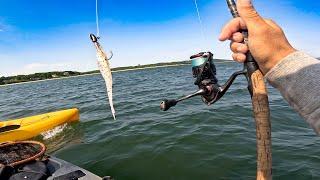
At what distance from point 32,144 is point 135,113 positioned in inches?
384

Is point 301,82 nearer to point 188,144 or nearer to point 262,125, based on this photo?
point 262,125

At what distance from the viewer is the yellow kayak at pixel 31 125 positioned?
12.4 meters

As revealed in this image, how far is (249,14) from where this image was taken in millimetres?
2066

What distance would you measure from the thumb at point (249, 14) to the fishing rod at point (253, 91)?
13 cm

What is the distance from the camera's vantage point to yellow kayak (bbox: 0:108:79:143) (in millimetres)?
12401

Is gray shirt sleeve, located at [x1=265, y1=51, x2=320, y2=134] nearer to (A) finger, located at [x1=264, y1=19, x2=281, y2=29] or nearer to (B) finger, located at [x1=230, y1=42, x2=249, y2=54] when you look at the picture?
(A) finger, located at [x1=264, y1=19, x2=281, y2=29]

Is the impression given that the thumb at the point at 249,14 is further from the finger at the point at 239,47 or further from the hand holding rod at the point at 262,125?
the hand holding rod at the point at 262,125

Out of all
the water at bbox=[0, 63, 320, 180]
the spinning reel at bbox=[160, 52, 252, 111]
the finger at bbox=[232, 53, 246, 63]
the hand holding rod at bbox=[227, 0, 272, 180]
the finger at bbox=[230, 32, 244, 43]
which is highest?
the finger at bbox=[230, 32, 244, 43]

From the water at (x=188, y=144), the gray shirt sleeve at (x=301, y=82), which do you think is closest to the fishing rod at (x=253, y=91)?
→ the gray shirt sleeve at (x=301, y=82)

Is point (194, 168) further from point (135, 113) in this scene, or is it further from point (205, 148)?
point (135, 113)

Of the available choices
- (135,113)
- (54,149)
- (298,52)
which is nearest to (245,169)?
(298,52)

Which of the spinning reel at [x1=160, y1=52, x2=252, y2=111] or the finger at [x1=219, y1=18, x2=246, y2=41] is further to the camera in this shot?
the spinning reel at [x1=160, y1=52, x2=252, y2=111]

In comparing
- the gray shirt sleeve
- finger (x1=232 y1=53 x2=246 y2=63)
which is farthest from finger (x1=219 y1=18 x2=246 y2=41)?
the gray shirt sleeve

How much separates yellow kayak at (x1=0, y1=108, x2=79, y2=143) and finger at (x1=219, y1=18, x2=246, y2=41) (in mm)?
11760
